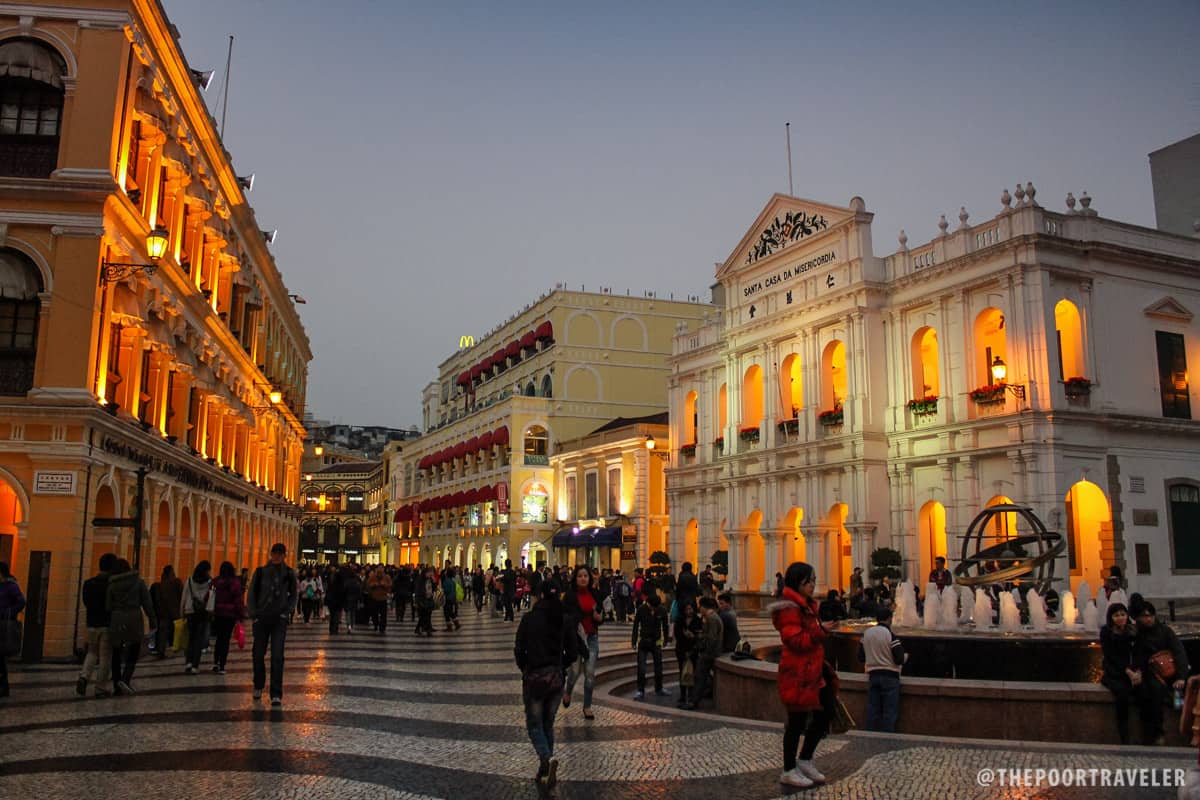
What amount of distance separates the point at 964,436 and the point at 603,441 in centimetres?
2405

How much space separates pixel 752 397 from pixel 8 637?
95.9ft

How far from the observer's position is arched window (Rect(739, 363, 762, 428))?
3731 centimetres

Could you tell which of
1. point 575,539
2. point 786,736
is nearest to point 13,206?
point 786,736

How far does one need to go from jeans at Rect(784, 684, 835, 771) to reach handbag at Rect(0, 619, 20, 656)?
9.93 m

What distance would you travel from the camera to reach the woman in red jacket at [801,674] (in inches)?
284

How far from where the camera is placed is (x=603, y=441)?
49625mm

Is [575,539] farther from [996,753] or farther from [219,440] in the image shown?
[996,753]

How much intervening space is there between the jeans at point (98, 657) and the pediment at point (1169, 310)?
28250 millimetres

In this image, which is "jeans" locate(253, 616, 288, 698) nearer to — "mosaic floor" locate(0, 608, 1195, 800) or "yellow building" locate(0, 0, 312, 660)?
"mosaic floor" locate(0, 608, 1195, 800)

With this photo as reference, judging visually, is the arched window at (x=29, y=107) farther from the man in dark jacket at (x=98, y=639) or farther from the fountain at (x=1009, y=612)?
the fountain at (x=1009, y=612)

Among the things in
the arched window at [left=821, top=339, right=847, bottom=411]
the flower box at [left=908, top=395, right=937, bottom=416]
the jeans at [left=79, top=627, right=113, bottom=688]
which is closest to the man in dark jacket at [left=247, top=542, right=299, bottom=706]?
the jeans at [left=79, top=627, right=113, bottom=688]

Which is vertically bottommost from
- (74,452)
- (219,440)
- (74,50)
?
(74,452)

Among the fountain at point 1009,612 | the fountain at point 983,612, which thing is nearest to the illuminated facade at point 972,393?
the fountain at point 983,612

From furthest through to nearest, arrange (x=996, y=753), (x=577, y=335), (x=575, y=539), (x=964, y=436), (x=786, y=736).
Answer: (x=577, y=335) < (x=575, y=539) < (x=964, y=436) < (x=996, y=753) < (x=786, y=736)
